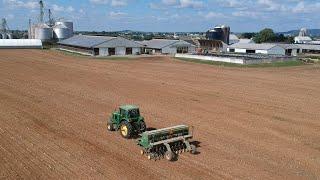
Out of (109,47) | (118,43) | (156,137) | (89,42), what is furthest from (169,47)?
(156,137)

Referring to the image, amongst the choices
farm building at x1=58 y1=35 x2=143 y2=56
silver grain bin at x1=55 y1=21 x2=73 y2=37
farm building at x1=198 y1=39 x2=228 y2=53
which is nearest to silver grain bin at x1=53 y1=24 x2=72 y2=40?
silver grain bin at x1=55 y1=21 x2=73 y2=37

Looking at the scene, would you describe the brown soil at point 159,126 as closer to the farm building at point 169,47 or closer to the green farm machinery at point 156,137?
the green farm machinery at point 156,137

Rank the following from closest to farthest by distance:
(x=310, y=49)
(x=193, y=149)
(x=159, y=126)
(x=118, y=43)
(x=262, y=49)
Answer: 1. (x=193, y=149)
2. (x=159, y=126)
3. (x=118, y=43)
4. (x=262, y=49)
5. (x=310, y=49)

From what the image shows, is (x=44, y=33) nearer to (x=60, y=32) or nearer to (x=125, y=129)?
(x=60, y=32)

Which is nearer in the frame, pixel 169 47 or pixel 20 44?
pixel 169 47

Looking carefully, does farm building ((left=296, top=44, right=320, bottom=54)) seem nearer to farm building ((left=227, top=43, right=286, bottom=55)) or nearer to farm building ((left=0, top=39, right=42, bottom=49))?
farm building ((left=227, top=43, right=286, bottom=55))

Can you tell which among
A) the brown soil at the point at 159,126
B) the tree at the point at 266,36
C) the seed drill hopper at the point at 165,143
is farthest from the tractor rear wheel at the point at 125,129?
the tree at the point at 266,36

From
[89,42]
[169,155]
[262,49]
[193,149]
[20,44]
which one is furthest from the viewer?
[20,44]
